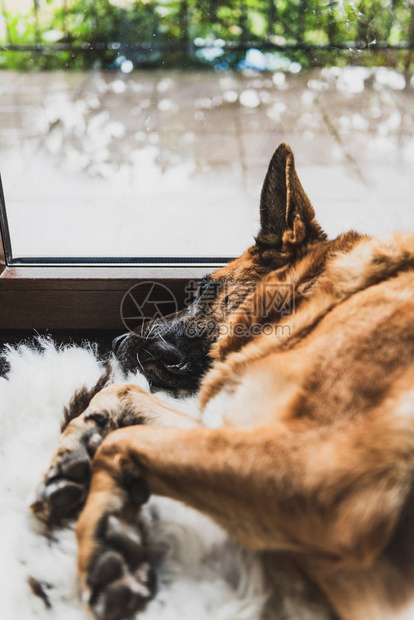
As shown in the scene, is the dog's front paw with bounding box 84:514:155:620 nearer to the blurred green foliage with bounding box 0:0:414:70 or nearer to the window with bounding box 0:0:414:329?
the window with bounding box 0:0:414:329

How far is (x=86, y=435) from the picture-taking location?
147cm

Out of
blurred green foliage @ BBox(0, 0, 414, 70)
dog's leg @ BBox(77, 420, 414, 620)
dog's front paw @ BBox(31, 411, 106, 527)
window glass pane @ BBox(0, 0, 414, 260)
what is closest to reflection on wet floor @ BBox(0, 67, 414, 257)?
window glass pane @ BBox(0, 0, 414, 260)

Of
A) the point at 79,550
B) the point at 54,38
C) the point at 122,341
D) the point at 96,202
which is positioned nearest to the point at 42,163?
the point at 96,202

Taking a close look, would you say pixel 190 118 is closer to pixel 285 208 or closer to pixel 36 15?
pixel 36 15

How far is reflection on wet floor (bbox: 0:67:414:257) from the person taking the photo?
7.79 feet

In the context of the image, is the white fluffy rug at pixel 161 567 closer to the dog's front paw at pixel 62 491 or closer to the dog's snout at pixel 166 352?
the dog's front paw at pixel 62 491

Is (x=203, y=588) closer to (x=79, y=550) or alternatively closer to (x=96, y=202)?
(x=79, y=550)

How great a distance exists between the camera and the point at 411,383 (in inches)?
46.0

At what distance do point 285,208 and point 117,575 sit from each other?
1.03 meters

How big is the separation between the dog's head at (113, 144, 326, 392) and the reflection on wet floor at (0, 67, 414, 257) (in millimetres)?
457

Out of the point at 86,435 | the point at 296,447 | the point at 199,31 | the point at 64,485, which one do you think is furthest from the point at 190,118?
the point at 296,447

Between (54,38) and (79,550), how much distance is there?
276 cm

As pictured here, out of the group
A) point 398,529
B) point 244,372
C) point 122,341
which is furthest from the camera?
point 122,341

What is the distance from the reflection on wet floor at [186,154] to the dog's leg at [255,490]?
3.67 feet
